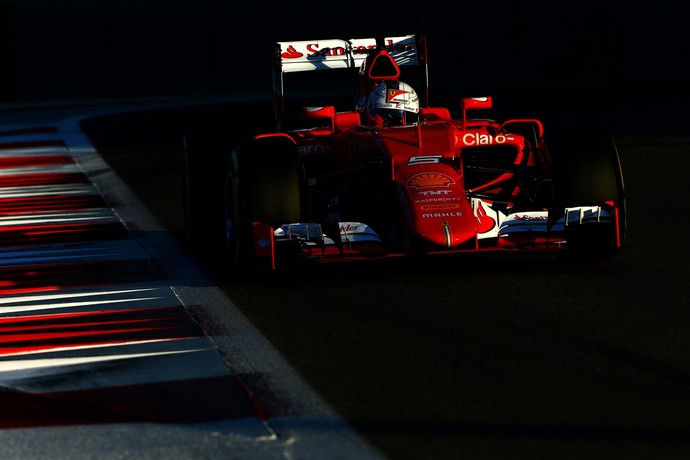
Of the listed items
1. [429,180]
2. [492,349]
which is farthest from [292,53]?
[492,349]

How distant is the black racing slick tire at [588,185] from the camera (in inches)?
356

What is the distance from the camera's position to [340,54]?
11742 millimetres

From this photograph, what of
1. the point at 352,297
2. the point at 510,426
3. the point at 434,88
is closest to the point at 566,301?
the point at 352,297

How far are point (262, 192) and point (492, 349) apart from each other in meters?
2.59

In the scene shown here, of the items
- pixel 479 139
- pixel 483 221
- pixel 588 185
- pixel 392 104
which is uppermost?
pixel 392 104

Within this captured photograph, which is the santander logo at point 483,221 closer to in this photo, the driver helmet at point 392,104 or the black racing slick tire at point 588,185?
the black racing slick tire at point 588,185

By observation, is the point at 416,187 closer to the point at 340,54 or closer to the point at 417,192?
the point at 417,192

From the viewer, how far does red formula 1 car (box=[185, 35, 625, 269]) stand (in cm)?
884

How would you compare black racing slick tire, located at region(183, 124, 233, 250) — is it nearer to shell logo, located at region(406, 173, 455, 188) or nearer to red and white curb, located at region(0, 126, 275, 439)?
red and white curb, located at region(0, 126, 275, 439)

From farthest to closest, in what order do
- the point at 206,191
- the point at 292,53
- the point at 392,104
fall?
the point at 292,53 < the point at 206,191 < the point at 392,104

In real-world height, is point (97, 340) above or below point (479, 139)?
below

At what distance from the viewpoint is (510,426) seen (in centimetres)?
548

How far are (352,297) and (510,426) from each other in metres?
3.11

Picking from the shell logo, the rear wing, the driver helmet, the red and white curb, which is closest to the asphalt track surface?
the red and white curb
